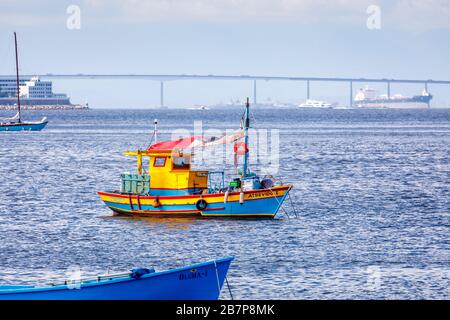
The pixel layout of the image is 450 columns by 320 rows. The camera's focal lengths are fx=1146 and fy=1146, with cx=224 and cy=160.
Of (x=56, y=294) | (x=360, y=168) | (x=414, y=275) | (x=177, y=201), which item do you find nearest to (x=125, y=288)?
(x=56, y=294)

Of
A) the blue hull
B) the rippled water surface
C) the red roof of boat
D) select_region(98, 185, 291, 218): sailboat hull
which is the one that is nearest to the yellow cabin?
the red roof of boat

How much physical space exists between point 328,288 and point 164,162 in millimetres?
16669

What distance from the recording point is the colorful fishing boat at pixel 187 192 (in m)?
47.4

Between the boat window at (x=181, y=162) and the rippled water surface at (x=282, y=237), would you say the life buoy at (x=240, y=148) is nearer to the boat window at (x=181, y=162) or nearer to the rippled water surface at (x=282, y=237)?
the boat window at (x=181, y=162)

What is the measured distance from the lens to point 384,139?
451 ft

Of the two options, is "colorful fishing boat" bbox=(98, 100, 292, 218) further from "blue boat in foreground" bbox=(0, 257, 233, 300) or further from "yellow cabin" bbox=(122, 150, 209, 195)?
"blue boat in foreground" bbox=(0, 257, 233, 300)

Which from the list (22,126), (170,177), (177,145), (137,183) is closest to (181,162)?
(170,177)

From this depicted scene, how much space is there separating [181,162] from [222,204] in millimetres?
2746

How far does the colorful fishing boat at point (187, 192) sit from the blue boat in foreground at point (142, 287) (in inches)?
779

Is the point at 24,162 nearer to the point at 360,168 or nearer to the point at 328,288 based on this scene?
the point at 360,168

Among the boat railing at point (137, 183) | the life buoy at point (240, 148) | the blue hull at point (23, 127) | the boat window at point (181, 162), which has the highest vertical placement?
the life buoy at point (240, 148)

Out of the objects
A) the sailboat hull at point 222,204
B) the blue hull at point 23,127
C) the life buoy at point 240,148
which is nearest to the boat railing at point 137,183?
the sailboat hull at point 222,204

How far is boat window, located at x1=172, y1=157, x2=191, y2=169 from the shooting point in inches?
1913
